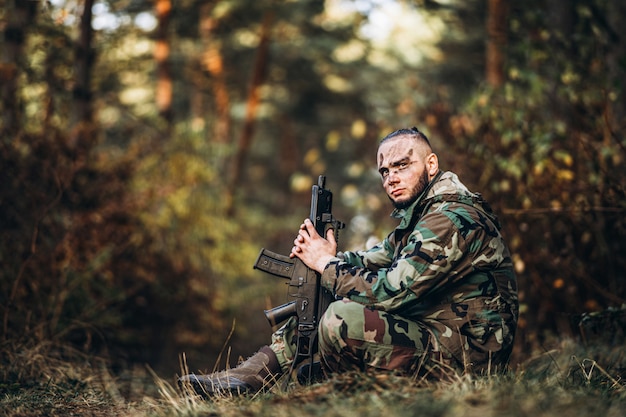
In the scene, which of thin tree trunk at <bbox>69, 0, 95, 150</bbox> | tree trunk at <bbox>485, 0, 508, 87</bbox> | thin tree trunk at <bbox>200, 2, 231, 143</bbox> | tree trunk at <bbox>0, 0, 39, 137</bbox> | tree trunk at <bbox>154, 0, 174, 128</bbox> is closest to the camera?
tree trunk at <bbox>0, 0, 39, 137</bbox>

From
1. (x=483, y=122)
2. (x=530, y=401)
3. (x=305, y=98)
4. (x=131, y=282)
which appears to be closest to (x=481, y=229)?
(x=530, y=401)

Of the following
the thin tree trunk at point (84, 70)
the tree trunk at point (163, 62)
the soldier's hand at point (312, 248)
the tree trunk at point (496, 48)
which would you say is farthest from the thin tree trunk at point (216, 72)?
the soldier's hand at point (312, 248)

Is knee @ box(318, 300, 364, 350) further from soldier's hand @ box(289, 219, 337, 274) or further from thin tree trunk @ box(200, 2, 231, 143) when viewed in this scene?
thin tree trunk @ box(200, 2, 231, 143)

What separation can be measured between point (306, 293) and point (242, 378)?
0.64 metres

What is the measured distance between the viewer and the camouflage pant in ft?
12.1

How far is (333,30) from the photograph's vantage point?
17375mm

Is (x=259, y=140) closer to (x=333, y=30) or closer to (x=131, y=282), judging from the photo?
(x=333, y=30)

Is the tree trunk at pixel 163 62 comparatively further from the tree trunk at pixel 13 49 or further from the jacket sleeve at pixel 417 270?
the jacket sleeve at pixel 417 270

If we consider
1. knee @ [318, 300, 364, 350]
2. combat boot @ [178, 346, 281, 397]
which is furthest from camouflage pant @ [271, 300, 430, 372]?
combat boot @ [178, 346, 281, 397]

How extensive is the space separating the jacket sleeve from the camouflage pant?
0.10 metres

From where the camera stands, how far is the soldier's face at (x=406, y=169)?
421cm

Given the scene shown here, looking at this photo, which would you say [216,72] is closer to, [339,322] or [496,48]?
[496,48]

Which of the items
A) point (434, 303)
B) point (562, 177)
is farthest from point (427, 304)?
point (562, 177)

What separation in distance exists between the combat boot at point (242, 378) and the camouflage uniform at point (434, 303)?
430mm
